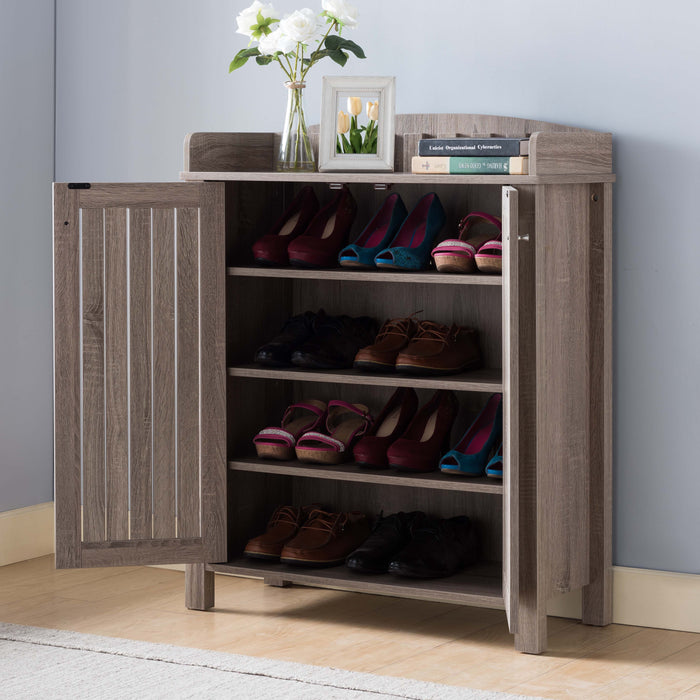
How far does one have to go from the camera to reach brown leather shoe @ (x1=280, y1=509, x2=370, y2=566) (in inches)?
110

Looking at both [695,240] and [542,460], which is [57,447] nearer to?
[542,460]

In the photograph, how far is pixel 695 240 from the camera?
2.69 m

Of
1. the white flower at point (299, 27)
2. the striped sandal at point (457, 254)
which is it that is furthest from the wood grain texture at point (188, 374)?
the striped sandal at point (457, 254)

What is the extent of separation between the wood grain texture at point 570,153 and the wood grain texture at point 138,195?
0.79 metres

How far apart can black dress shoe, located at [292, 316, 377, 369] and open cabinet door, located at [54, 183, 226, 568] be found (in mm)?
203

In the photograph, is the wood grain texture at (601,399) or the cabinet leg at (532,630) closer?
the cabinet leg at (532,630)

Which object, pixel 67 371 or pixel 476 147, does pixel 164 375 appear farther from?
pixel 476 147

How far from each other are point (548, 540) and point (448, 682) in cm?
38

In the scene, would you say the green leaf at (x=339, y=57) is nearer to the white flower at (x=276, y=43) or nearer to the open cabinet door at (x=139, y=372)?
the white flower at (x=276, y=43)

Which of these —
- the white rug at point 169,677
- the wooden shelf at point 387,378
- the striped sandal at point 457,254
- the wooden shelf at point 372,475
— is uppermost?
the striped sandal at point 457,254

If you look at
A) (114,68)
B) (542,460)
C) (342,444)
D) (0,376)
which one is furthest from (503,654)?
(114,68)

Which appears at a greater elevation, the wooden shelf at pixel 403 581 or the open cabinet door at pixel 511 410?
the open cabinet door at pixel 511 410

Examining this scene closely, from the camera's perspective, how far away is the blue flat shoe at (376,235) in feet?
9.02

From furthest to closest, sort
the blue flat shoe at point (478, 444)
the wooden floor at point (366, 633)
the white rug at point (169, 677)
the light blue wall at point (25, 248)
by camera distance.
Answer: the light blue wall at point (25, 248) < the blue flat shoe at point (478, 444) < the wooden floor at point (366, 633) < the white rug at point (169, 677)
